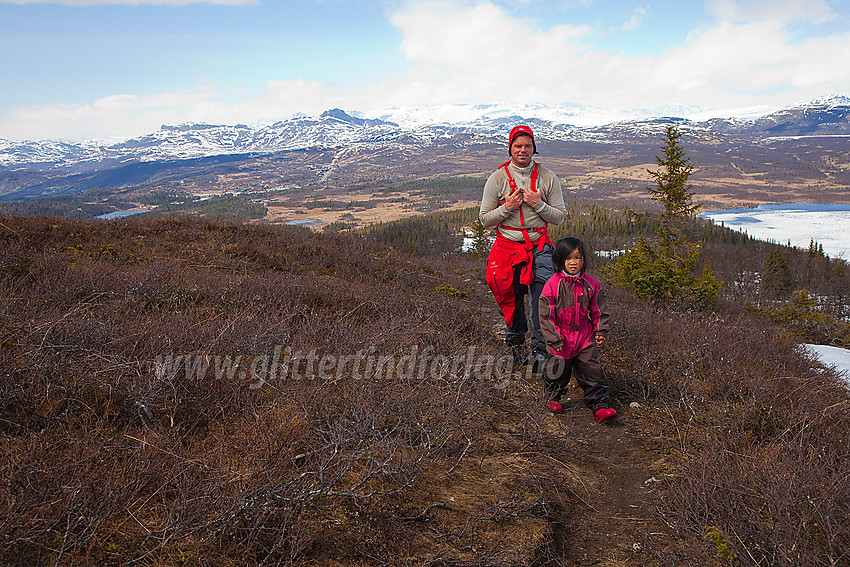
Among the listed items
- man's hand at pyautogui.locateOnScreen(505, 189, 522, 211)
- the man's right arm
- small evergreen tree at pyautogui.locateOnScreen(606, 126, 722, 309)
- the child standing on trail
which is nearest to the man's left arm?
man's hand at pyautogui.locateOnScreen(505, 189, 522, 211)

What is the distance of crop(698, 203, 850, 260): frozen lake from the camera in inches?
3757

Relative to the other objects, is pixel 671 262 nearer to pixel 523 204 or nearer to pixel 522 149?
pixel 523 204

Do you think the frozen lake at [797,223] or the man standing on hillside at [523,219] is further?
the frozen lake at [797,223]

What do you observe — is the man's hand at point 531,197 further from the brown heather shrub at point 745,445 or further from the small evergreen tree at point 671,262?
the small evergreen tree at point 671,262

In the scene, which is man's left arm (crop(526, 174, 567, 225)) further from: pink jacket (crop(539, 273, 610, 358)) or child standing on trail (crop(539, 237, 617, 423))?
pink jacket (crop(539, 273, 610, 358))

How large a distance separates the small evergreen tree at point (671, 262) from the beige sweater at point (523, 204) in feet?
28.2

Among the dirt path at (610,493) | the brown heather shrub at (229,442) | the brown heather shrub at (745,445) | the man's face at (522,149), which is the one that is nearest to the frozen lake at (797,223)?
the brown heather shrub at (745,445)

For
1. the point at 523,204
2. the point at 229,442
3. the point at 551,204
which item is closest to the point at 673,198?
the point at 551,204

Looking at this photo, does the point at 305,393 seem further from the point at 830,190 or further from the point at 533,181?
the point at 830,190

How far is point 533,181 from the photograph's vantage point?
4.73 metres

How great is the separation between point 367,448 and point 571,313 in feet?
7.39

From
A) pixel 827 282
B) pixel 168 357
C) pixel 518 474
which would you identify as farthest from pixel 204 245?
pixel 827 282

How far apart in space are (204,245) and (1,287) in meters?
5.63

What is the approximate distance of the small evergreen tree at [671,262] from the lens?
1303cm
